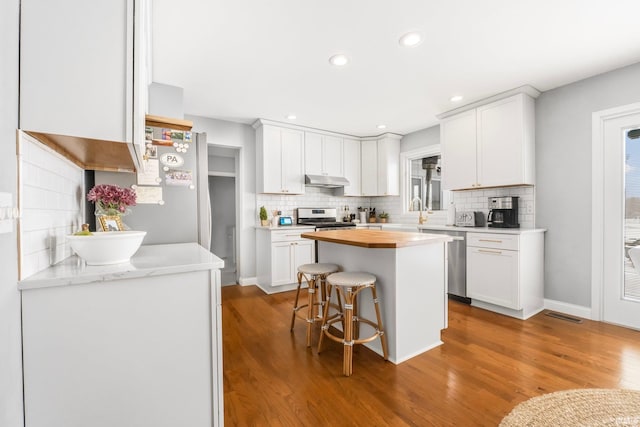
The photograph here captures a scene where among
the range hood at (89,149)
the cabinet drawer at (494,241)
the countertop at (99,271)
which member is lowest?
the cabinet drawer at (494,241)

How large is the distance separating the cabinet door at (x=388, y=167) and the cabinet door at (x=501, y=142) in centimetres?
165

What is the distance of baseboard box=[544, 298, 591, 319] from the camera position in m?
2.92

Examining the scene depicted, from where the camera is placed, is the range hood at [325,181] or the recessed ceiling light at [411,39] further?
the range hood at [325,181]

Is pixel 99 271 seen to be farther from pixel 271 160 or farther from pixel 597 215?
pixel 597 215

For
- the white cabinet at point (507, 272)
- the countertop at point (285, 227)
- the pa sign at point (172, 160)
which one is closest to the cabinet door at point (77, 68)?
the pa sign at point (172, 160)

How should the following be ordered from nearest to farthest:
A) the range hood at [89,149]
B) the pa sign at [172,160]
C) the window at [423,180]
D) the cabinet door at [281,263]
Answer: the range hood at [89,149]
the pa sign at [172,160]
the cabinet door at [281,263]
the window at [423,180]

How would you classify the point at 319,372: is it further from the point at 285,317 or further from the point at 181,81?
the point at 181,81

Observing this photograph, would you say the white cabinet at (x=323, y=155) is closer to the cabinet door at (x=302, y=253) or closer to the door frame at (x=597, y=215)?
the cabinet door at (x=302, y=253)

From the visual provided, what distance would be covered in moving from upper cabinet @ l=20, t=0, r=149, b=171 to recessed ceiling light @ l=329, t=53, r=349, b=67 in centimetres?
170

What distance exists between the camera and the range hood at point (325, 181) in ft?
14.6

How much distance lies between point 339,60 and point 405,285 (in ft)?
6.46

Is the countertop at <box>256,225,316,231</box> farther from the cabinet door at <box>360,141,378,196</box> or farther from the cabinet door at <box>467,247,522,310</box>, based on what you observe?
the cabinet door at <box>467,247,522,310</box>

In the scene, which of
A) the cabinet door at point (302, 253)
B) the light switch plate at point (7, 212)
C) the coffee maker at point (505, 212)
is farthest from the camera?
the cabinet door at point (302, 253)

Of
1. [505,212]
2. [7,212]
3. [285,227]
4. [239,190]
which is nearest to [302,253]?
[285,227]
